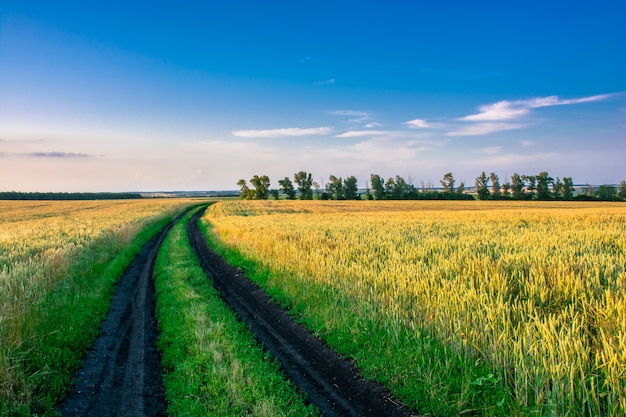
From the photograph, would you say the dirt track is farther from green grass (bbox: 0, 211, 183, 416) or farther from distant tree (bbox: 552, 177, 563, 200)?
distant tree (bbox: 552, 177, 563, 200)

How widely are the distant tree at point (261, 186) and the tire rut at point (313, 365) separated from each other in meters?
115

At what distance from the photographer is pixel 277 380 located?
5938mm

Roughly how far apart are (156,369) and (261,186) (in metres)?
121

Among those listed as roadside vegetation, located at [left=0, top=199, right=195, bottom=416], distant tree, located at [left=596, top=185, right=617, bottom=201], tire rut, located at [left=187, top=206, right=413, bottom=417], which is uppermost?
distant tree, located at [left=596, top=185, right=617, bottom=201]

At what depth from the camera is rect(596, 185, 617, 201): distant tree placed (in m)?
107

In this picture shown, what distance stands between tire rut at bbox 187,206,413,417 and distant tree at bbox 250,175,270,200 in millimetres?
115169

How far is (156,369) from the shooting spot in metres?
6.63

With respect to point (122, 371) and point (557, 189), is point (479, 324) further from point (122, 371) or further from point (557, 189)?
point (557, 189)

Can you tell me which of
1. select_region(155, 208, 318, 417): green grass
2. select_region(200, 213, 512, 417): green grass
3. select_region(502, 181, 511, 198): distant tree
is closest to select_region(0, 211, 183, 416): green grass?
select_region(155, 208, 318, 417): green grass

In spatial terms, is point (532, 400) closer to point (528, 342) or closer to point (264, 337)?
point (528, 342)

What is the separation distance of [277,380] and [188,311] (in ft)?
14.0

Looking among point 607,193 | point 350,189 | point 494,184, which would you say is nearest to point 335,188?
point 350,189

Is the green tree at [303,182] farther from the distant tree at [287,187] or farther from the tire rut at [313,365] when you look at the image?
the tire rut at [313,365]

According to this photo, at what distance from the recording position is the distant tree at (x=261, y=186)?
12531 centimetres
